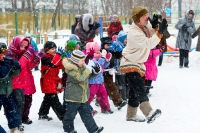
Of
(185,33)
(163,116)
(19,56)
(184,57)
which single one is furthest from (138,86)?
(185,33)

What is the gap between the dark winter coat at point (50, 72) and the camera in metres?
5.01

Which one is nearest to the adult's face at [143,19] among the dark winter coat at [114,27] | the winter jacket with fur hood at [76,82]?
the winter jacket with fur hood at [76,82]

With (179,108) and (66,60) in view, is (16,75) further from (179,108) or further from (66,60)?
(179,108)

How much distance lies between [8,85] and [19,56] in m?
0.57

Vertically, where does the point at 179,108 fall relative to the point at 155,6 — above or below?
below

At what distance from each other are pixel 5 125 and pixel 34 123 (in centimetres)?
43

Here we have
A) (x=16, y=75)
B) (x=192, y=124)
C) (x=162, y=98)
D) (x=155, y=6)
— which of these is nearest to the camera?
(x=16, y=75)

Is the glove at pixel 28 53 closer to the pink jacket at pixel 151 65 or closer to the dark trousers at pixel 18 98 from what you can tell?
the dark trousers at pixel 18 98

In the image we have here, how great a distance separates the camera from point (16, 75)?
14.6ft

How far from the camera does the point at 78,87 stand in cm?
452

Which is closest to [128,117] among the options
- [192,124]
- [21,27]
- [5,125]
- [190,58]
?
[192,124]

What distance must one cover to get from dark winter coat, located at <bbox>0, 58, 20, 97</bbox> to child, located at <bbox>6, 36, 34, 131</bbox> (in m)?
A: 0.33

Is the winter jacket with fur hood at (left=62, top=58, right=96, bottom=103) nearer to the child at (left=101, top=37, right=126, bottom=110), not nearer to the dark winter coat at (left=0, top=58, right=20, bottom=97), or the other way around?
the dark winter coat at (left=0, top=58, right=20, bottom=97)


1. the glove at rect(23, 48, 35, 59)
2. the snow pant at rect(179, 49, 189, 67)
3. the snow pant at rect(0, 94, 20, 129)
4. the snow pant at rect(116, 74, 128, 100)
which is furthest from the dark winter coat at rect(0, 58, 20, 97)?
the snow pant at rect(179, 49, 189, 67)
